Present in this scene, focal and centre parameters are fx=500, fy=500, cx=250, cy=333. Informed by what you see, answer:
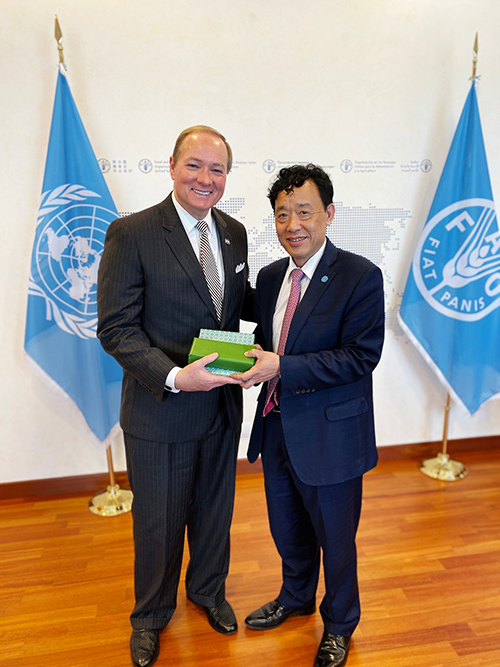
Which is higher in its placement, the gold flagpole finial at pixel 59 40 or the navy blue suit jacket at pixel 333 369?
the gold flagpole finial at pixel 59 40

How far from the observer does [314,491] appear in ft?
5.90

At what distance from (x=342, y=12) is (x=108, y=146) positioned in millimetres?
1589

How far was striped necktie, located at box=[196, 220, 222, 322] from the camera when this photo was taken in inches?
71.8

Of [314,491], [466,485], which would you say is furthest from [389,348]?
[314,491]

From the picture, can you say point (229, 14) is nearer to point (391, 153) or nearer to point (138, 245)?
point (391, 153)

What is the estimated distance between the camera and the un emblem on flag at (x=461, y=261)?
10.2ft

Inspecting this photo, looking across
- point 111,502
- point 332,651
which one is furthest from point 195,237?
point 111,502

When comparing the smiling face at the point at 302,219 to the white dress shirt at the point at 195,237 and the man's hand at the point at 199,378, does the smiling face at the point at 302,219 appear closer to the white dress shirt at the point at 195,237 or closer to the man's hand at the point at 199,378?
the white dress shirt at the point at 195,237

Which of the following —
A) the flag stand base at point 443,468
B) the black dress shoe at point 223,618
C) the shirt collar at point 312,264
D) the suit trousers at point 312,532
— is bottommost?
the flag stand base at point 443,468

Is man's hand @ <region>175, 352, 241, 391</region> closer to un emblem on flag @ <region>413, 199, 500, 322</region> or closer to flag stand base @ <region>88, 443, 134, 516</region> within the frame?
flag stand base @ <region>88, 443, 134, 516</region>

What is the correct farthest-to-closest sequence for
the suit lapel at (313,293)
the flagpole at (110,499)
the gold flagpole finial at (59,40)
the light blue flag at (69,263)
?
the flagpole at (110,499), the light blue flag at (69,263), the gold flagpole finial at (59,40), the suit lapel at (313,293)

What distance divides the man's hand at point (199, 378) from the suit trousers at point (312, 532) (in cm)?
37

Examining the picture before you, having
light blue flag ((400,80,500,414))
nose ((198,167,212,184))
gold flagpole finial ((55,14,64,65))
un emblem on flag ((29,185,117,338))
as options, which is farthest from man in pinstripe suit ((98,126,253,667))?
light blue flag ((400,80,500,414))

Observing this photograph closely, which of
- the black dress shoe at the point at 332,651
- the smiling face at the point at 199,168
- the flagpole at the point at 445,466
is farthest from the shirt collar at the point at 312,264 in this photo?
the flagpole at the point at 445,466
